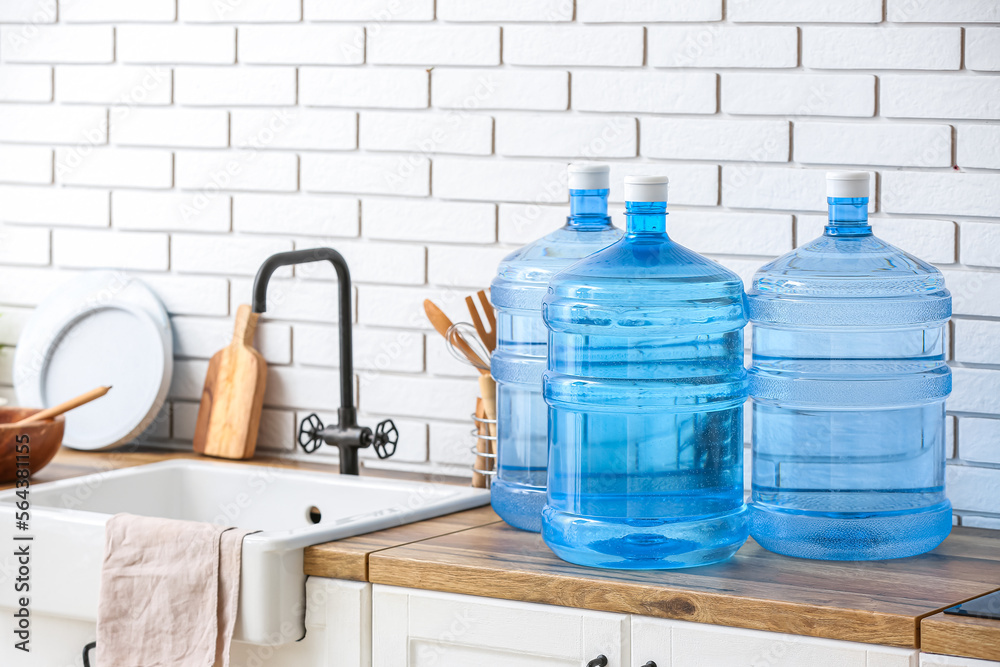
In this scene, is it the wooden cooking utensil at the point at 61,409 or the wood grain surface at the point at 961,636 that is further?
the wooden cooking utensil at the point at 61,409

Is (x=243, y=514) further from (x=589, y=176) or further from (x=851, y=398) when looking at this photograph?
(x=851, y=398)

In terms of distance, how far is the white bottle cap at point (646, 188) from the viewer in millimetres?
1542

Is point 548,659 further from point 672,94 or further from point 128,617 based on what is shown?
point 672,94

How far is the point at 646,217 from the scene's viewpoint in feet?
5.18

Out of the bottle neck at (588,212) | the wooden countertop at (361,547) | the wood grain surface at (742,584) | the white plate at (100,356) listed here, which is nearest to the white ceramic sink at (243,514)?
the wooden countertop at (361,547)

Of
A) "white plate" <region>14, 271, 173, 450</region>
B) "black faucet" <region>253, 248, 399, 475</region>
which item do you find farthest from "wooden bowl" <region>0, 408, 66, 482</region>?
"black faucet" <region>253, 248, 399, 475</region>

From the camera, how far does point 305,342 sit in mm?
2340

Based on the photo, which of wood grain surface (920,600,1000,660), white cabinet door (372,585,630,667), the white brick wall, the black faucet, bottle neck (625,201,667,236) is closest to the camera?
wood grain surface (920,600,1000,660)

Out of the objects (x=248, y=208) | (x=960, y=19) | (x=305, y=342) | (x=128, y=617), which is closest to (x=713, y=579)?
(x=128, y=617)

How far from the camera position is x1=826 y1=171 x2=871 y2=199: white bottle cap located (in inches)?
62.9

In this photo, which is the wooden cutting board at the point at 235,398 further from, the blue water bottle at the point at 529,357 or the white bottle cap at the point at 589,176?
the white bottle cap at the point at 589,176

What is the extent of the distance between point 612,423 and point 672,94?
2.25ft

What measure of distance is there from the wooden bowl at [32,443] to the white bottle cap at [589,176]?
3.34 ft

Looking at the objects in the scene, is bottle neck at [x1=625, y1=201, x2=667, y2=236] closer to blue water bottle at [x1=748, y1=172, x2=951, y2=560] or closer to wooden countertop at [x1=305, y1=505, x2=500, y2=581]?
blue water bottle at [x1=748, y1=172, x2=951, y2=560]
